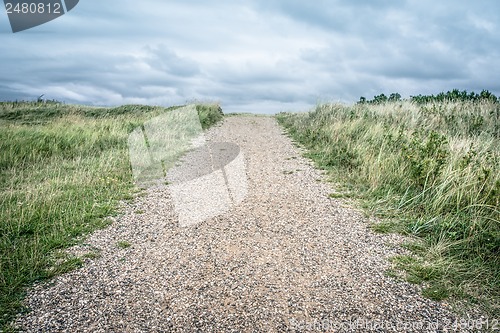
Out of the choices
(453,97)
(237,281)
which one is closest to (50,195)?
(237,281)

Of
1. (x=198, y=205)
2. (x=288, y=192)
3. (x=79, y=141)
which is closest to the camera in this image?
(x=198, y=205)

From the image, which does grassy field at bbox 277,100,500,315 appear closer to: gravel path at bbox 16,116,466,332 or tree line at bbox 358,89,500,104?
gravel path at bbox 16,116,466,332

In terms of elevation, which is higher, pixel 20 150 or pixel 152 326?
pixel 20 150

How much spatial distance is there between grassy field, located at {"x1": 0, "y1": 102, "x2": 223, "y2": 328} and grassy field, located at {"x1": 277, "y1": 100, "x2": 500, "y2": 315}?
4629 millimetres

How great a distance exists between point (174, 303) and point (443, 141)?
24.4 feet

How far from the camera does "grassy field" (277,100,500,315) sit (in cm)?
435

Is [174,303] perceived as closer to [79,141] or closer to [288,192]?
[288,192]

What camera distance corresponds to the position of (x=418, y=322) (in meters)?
3.53

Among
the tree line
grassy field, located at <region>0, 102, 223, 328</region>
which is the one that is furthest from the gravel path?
the tree line

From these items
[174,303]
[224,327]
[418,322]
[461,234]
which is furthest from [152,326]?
[461,234]

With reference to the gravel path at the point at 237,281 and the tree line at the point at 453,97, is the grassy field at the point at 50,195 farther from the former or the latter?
the tree line at the point at 453,97

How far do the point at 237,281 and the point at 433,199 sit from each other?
4168mm

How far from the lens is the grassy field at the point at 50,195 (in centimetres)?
434

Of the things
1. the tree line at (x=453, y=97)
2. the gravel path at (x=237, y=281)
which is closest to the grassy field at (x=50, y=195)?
the gravel path at (x=237, y=281)
